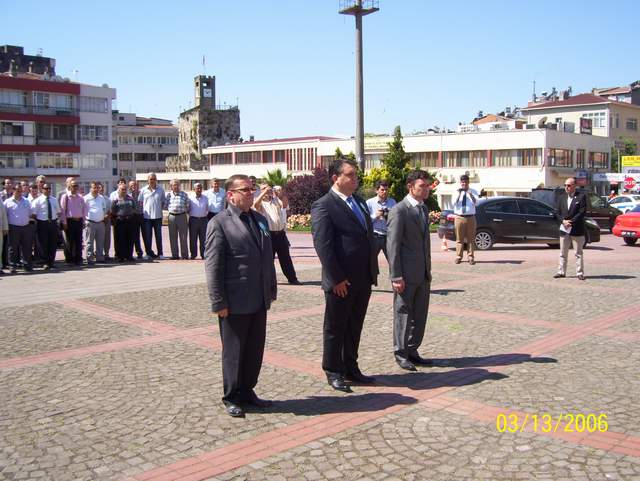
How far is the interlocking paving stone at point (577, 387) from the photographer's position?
5.61 meters

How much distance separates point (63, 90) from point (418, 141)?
35.2m

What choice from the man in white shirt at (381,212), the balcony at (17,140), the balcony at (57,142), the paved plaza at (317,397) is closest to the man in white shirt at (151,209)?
the paved plaza at (317,397)

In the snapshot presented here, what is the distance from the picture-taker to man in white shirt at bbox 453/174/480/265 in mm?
15617

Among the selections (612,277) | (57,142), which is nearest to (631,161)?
(612,277)

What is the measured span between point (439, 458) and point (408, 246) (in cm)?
272

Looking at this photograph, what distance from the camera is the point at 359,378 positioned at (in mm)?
6445

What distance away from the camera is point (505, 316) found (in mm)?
9531

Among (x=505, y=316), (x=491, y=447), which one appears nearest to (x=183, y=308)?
(x=505, y=316)

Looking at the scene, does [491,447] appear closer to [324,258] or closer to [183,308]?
[324,258]

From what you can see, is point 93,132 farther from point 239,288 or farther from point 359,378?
point 239,288

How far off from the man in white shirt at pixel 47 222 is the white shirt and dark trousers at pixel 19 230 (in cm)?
30

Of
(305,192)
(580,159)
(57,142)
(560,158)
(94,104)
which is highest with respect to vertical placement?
(94,104)

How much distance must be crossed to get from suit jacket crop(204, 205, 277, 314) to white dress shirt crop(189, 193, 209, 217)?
36.7ft

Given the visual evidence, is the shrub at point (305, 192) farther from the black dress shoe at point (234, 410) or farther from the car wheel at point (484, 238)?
the black dress shoe at point (234, 410)
